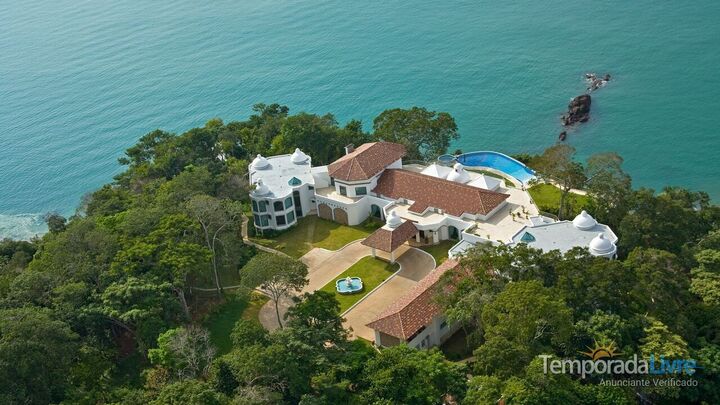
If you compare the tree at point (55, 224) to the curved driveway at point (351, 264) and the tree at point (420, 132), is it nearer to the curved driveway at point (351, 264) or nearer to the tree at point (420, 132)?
the curved driveway at point (351, 264)

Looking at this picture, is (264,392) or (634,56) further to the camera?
(634,56)

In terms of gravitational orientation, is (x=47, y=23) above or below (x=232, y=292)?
above

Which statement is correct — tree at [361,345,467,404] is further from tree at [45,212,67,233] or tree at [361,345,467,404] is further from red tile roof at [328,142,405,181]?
tree at [45,212,67,233]

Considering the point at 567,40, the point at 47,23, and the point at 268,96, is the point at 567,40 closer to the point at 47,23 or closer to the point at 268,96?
the point at 268,96

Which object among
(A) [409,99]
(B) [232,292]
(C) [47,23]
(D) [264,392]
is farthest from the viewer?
(C) [47,23]

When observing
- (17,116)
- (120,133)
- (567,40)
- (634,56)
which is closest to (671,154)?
(634,56)

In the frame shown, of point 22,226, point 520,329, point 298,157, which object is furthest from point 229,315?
point 22,226

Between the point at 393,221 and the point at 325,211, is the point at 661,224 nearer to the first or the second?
the point at 393,221

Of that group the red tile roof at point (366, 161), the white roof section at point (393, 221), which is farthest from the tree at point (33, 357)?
the red tile roof at point (366, 161)

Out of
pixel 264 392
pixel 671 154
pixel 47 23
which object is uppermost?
pixel 47 23

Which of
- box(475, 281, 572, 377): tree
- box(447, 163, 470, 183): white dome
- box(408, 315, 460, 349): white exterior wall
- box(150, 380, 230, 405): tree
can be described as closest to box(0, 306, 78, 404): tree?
box(150, 380, 230, 405): tree
